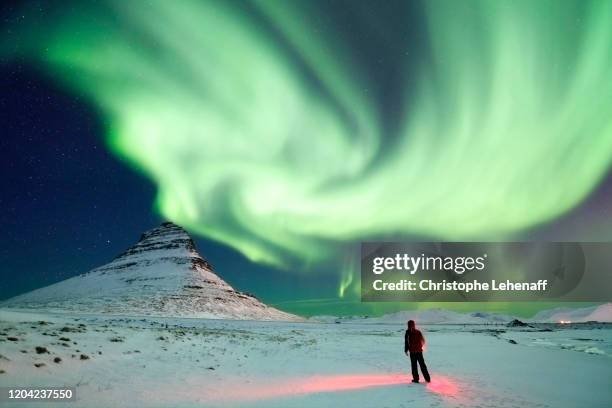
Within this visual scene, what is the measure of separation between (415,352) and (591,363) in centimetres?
1567

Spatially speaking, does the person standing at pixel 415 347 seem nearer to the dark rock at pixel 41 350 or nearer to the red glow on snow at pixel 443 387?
the red glow on snow at pixel 443 387

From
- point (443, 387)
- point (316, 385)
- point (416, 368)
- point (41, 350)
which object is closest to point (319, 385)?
point (316, 385)

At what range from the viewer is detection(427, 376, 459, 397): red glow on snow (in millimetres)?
13719

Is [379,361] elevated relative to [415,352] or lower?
lower

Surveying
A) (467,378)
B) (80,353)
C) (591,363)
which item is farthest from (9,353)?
(591,363)

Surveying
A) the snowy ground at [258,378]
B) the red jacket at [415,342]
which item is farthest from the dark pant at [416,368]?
the snowy ground at [258,378]

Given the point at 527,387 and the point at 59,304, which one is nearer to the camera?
the point at 527,387

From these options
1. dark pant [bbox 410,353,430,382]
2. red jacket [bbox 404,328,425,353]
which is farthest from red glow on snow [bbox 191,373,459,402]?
red jacket [bbox 404,328,425,353]

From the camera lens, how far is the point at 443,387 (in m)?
14.8

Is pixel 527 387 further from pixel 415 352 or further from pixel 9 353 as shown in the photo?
pixel 9 353

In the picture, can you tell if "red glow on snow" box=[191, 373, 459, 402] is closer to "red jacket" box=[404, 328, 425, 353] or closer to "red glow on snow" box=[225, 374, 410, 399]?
"red glow on snow" box=[225, 374, 410, 399]

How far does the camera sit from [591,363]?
24719 mm

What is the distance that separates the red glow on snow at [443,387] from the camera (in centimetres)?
1372

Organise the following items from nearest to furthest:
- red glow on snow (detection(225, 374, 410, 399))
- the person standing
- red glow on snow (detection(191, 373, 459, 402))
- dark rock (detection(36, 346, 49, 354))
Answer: red glow on snow (detection(191, 373, 459, 402)), red glow on snow (detection(225, 374, 410, 399)), the person standing, dark rock (detection(36, 346, 49, 354))
